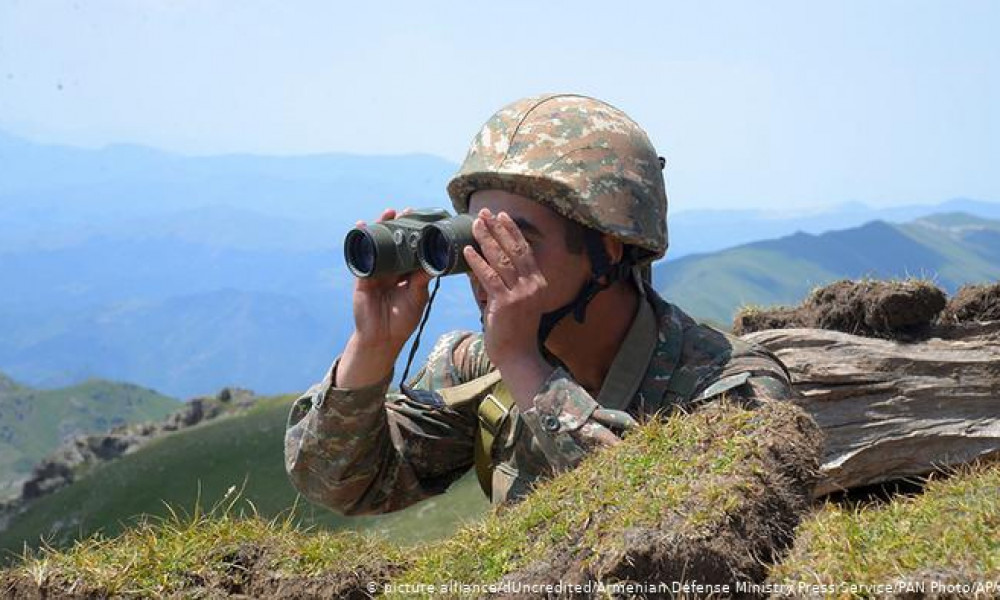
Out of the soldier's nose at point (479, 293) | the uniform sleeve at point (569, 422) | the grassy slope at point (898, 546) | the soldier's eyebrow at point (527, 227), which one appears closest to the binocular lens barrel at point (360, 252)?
the soldier's nose at point (479, 293)

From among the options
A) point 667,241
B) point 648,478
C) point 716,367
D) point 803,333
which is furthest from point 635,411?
point 803,333

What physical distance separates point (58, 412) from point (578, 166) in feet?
376

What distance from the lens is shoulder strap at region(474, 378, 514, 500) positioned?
15.6ft

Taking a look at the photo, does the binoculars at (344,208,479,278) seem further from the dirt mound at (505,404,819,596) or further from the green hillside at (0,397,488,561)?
the green hillside at (0,397,488,561)

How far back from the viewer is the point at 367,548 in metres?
3.85

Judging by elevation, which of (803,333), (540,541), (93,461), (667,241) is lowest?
(93,461)

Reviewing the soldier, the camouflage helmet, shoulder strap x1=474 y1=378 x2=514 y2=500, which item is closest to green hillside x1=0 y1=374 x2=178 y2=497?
the soldier

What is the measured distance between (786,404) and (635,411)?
1.32 metres

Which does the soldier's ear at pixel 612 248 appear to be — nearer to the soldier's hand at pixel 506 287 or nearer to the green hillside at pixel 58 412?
the soldier's hand at pixel 506 287

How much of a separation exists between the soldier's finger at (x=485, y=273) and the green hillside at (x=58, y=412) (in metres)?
102

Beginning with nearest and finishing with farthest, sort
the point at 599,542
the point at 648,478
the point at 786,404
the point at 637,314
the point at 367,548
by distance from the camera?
the point at 599,542
the point at 648,478
the point at 786,404
the point at 367,548
the point at 637,314

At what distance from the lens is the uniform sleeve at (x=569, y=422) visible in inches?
154

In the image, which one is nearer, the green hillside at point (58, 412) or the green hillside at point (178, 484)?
the green hillside at point (178, 484)

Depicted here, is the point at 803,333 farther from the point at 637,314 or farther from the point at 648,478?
the point at 648,478
